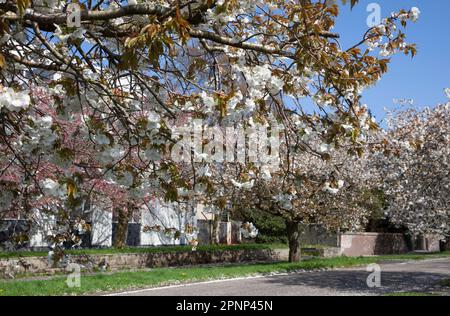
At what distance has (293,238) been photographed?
20.6 meters

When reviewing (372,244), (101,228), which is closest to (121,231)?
(101,228)

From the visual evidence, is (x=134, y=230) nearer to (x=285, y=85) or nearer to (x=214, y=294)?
(x=214, y=294)

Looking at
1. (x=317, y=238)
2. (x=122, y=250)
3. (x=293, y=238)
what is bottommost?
(x=122, y=250)

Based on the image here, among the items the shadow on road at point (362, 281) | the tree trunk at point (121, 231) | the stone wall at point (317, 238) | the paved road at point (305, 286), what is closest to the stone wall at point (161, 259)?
the tree trunk at point (121, 231)

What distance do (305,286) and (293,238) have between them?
7.07m

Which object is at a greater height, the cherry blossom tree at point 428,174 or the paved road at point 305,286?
the cherry blossom tree at point 428,174

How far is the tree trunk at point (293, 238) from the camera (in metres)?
20.2

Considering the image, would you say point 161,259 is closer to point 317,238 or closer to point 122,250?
point 122,250

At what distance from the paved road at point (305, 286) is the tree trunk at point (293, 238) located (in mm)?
2800

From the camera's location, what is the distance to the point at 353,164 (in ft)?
67.5

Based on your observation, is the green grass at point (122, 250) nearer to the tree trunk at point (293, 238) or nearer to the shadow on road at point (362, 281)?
the tree trunk at point (293, 238)

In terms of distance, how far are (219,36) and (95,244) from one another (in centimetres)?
1836

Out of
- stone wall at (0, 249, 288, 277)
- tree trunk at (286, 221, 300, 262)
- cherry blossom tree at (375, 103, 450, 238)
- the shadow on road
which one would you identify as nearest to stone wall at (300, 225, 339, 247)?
stone wall at (0, 249, 288, 277)

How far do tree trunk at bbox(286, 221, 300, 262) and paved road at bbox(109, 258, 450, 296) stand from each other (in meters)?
2.80
